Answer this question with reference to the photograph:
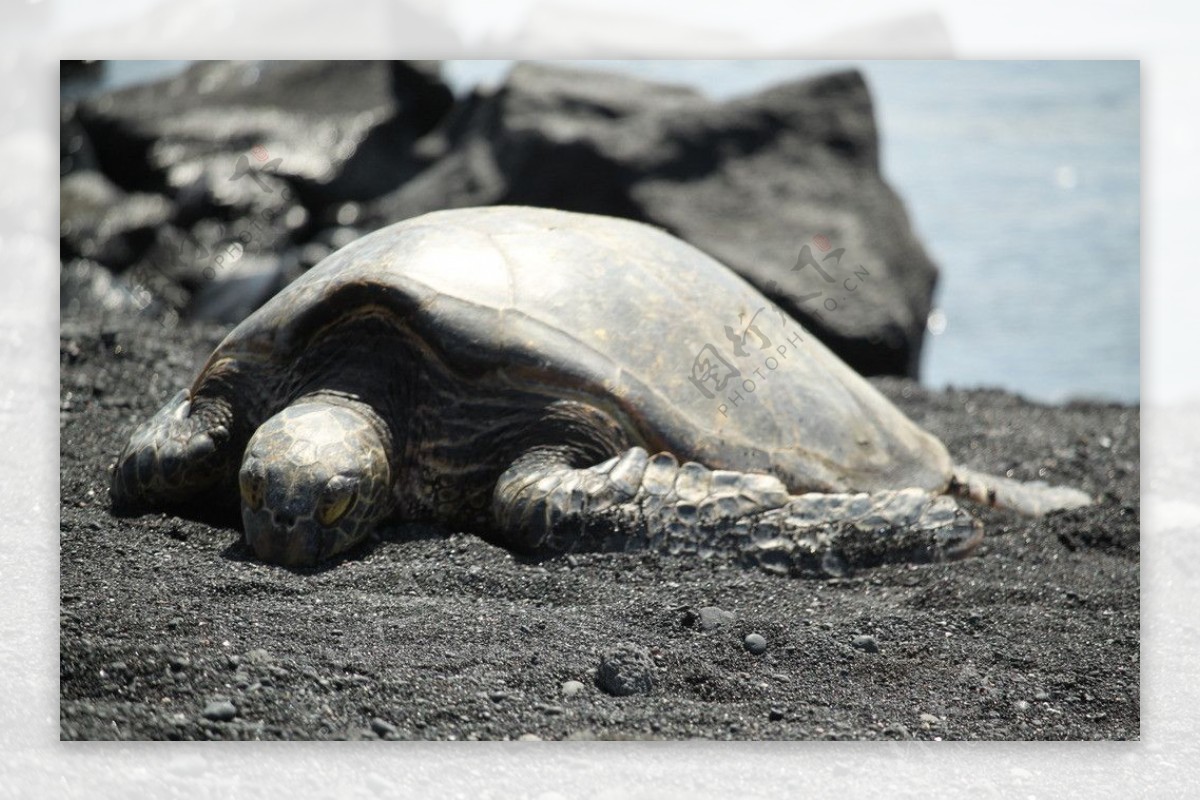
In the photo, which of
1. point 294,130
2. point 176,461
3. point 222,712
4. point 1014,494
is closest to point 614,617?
point 222,712

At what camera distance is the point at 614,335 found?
3.30 m

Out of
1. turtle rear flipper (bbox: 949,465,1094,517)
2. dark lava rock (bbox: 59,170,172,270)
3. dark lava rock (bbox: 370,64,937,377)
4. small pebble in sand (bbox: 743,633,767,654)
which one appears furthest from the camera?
dark lava rock (bbox: 59,170,172,270)

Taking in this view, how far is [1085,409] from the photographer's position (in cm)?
489

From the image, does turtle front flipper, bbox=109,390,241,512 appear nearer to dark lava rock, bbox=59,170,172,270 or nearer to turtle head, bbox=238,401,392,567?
turtle head, bbox=238,401,392,567

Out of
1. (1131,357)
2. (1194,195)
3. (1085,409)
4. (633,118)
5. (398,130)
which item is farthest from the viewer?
(398,130)

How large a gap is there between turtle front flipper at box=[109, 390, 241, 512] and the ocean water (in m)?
1.20

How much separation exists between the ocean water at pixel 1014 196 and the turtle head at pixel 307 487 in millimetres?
1459

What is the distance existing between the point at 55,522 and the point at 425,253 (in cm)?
112

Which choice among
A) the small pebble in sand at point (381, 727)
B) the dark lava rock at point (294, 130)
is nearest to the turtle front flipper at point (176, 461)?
the small pebble in sand at point (381, 727)

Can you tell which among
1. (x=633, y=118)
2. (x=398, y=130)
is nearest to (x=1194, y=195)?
(x=633, y=118)

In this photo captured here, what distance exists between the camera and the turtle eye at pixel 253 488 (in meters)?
2.93

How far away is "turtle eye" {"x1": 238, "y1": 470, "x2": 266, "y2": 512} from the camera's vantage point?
2930mm

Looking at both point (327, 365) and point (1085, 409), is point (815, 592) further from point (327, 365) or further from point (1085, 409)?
point (1085, 409)

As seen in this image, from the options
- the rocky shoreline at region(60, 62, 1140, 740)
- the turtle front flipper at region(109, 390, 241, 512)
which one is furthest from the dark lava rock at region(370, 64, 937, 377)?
the turtle front flipper at region(109, 390, 241, 512)
